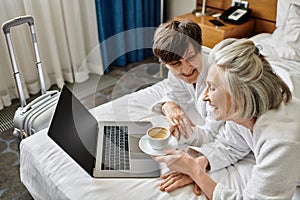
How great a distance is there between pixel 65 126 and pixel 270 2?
2.05 meters

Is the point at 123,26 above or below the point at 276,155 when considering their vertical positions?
below

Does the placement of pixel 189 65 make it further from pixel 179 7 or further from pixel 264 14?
pixel 179 7

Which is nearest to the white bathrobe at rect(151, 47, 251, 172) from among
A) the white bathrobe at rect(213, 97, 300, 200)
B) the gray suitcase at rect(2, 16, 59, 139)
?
the white bathrobe at rect(213, 97, 300, 200)

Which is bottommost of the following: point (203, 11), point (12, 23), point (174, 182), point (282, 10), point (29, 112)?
point (29, 112)

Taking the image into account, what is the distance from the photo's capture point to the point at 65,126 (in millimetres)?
1207

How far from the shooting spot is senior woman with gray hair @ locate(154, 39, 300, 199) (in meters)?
0.94

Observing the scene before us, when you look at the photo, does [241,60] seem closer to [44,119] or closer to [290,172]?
[290,172]

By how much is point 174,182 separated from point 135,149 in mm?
229

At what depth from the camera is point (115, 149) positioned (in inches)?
50.4

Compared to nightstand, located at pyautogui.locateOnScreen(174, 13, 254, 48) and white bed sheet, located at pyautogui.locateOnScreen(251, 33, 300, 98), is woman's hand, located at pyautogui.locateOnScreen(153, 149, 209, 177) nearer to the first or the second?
white bed sheet, located at pyautogui.locateOnScreen(251, 33, 300, 98)

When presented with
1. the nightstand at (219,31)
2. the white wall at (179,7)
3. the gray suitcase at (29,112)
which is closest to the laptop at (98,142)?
the gray suitcase at (29,112)

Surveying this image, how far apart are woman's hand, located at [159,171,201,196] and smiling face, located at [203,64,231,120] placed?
0.27 meters

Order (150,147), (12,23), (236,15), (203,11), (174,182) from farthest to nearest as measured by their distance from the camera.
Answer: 1. (203,11)
2. (236,15)
3. (12,23)
4. (150,147)
5. (174,182)

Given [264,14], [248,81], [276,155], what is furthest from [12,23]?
[264,14]
